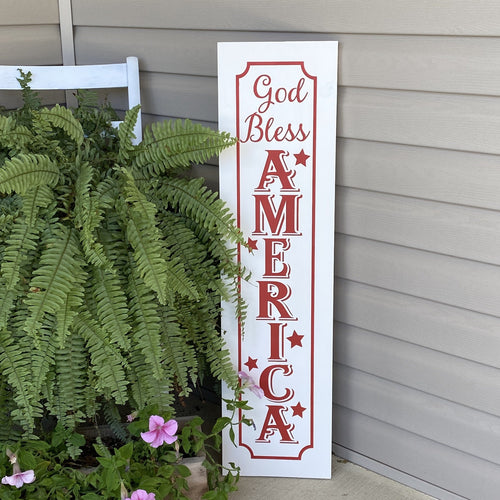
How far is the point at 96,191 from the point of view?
71.4 inches

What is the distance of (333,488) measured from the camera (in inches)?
82.6

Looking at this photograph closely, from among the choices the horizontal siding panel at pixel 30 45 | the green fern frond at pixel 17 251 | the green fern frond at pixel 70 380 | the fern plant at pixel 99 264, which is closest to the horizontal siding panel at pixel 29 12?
the horizontal siding panel at pixel 30 45

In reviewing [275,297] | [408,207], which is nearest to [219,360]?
[275,297]

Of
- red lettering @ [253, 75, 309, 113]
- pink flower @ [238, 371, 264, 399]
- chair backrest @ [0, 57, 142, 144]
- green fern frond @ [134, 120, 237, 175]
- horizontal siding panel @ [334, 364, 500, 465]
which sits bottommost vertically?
horizontal siding panel @ [334, 364, 500, 465]

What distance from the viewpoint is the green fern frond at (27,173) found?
166 centimetres

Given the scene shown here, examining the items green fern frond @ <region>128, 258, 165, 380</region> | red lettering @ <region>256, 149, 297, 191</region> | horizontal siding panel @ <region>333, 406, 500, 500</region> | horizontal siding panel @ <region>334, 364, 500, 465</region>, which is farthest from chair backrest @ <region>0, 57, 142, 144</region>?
horizontal siding panel @ <region>333, 406, 500, 500</region>

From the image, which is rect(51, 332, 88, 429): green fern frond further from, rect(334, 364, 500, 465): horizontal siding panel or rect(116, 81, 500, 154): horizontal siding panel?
rect(116, 81, 500, 154): horizontal siding panel

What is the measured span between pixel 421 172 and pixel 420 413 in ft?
2.14

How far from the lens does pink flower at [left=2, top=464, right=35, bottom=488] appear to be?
174cm

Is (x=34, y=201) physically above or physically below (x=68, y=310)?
above

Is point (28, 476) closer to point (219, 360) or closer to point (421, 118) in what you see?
point (219, 360)

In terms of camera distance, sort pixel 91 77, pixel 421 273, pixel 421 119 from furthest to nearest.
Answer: pixel 91 77
pixel 421 273
pixel 421 119

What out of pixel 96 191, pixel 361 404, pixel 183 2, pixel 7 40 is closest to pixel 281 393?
pixel 361 404

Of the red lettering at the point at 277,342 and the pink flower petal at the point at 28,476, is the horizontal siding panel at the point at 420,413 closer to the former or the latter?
the red lettering at the point at 277,342
